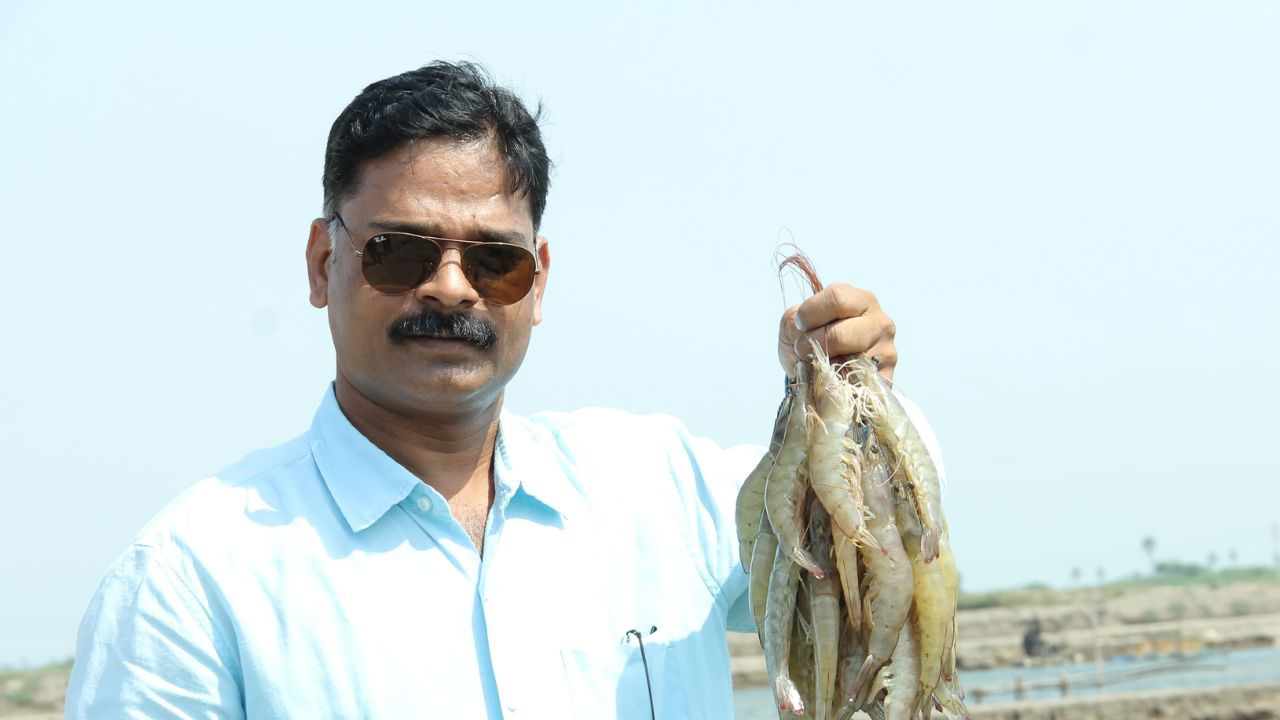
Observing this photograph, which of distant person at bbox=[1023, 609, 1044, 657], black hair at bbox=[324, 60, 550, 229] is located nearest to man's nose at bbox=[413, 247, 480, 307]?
black hair at bbox=[324, 60, 550, 229]

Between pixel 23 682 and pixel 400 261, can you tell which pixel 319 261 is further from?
pixel 23 682

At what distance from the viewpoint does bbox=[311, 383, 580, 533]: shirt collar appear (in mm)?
3516

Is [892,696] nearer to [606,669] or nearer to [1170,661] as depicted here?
[606,669]

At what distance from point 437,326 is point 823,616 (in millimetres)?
1255

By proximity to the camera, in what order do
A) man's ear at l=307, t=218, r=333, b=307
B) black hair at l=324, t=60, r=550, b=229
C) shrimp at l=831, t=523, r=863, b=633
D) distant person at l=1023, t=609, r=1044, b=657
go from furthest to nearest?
distant person at l=1023, t=609, r=1044, b=657, man's ear at l=307, t=218, r=333, b=307, black hair at l=324, t=60, r=550, b=229, shrimp at l=831, t=523, r=863, b=633

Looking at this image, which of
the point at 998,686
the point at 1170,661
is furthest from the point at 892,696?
the point at 1170,661

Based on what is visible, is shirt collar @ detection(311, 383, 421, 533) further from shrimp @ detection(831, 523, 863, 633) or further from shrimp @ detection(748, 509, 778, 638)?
shrimp @ detection(831, 523, 863, 633)

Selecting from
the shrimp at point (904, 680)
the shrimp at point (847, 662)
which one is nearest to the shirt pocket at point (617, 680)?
the shrimp at point (847, 662)

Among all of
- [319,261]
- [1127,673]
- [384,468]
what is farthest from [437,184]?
[1127,673]

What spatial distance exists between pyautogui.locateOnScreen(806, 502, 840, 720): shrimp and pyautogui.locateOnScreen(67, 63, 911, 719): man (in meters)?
0.44

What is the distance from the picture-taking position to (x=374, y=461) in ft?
11.8

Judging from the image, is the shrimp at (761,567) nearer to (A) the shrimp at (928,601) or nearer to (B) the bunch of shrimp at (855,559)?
(B) the bunch of shrimp at (855,559)

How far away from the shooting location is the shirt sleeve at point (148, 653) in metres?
3.13

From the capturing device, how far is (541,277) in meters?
4.11
